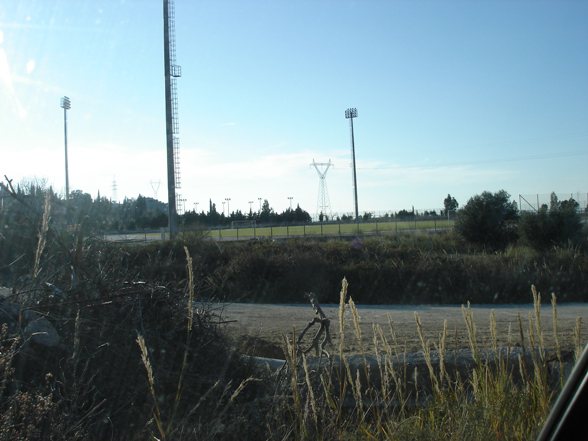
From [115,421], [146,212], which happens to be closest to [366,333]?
[115,421]

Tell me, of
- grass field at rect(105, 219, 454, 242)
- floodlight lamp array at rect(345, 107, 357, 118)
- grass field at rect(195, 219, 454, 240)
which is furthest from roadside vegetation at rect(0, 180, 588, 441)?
floodlight lamp array at rect(345, 107, 357, 118)

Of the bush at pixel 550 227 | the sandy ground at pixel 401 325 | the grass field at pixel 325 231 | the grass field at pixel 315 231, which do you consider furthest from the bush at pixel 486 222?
the sandy ground at pixel 401 325

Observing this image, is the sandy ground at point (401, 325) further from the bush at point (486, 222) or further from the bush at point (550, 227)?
the bush at point (486, 222)

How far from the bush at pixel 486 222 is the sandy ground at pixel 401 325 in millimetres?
14625

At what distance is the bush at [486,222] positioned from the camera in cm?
3206

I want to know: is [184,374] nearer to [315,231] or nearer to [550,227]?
[550,227]

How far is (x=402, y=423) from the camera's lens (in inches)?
153

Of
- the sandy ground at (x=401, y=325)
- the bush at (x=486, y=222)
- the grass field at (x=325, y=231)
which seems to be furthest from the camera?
the grass field at (x=325, y=231)

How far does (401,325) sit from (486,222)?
21766mm

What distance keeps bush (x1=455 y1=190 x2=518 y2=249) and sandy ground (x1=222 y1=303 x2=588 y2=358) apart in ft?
48.0

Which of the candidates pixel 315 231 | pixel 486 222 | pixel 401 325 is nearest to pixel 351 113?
pixel 315 231

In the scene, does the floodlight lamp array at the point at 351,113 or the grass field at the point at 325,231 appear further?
the floodlight lamp array at the point at 351,113

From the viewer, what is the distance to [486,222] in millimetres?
32344

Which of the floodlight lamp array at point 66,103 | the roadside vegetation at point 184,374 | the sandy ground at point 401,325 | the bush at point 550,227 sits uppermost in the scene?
the floodlight lamp array at point 66,103
